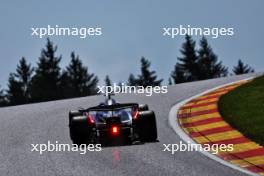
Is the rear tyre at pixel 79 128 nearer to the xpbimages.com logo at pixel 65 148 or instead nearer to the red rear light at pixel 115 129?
the xpbimages.com logo at pixel 65 148

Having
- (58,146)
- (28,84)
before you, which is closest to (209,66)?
(28,84)

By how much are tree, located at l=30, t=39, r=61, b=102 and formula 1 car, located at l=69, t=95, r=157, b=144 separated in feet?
225

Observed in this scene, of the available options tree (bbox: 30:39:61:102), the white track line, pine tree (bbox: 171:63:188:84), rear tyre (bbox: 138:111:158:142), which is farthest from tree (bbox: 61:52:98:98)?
rear tyre (bbox: 138:111:158:142)

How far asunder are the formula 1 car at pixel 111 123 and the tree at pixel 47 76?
68.7 meters

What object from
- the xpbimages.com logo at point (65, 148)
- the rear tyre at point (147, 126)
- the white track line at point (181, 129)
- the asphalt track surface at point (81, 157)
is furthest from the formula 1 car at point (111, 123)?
the white track line at point (181, 129)

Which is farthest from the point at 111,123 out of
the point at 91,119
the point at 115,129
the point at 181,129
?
the point at 181,129

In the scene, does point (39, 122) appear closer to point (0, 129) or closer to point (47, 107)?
point (0, 129)

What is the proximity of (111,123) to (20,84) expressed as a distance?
80.0m

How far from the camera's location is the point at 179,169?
11.3m

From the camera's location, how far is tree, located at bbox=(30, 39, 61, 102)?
83381 mm

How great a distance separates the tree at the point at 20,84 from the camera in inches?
3472

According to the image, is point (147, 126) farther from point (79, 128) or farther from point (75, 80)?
point (75, 80)

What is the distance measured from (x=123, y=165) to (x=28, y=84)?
80.8m

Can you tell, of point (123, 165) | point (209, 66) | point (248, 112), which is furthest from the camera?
point (209, 66)
